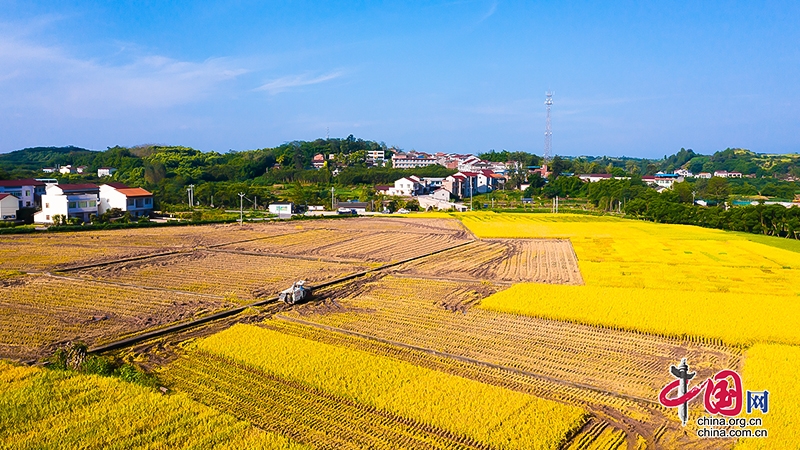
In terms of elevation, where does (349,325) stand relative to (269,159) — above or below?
below

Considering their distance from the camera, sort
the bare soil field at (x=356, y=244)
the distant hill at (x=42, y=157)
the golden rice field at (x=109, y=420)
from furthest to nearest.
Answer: the distant hill at (x=42, y=157)
the bare soil field at (x=356, y=244)
the golden rice field at (x=109, y=420)

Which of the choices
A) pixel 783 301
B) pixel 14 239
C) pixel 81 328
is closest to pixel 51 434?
pixel 81 328

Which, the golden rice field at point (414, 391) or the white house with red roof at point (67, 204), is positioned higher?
the white house with red roof at point (67, 204)

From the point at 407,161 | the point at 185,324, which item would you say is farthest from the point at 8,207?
the point at 407,161

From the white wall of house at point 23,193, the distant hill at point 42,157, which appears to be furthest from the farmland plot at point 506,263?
the distant hill at point 42,157

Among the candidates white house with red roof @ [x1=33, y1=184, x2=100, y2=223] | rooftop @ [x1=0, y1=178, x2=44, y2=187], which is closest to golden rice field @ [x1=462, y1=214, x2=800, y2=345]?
white house with red roof @ [x1=33, y1=184, x2=100, y2=223]

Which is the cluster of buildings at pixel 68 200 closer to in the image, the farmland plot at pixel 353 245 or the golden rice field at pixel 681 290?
the farmland plot at pixel 353 245

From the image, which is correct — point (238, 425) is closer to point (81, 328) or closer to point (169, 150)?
point (81, 328)
